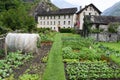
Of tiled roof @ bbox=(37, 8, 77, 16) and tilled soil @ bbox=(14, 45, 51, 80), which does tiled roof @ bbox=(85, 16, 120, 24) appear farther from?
tilled soil @ bbox=(14, 45, 51, 80)

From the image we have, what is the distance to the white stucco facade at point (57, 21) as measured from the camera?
291 feet

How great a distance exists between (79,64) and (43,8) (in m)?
88.4

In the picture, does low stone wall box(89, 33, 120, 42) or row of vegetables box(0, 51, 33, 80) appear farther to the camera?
low stone wall box(89, 33, 120, 42)

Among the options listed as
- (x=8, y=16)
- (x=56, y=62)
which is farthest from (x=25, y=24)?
(x=56, y=62)

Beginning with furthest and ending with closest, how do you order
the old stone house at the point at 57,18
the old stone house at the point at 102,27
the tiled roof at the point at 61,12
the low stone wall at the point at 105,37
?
1. the old stone house at the point at 57,18
2. the tiled roof at the point at 61,12
3. the old stone house at the point at 102,27
4. the low stone wall at the point at 105,37

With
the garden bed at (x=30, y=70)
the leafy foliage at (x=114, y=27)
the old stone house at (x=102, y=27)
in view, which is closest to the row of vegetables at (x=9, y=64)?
the garden bed at (x=30, y=70)

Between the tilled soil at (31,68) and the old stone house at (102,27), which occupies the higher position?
the old stone house at (102,27)

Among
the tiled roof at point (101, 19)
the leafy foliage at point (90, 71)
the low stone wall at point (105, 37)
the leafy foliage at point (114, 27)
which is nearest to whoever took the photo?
Answer: the leafy foliage at point (90, 71)

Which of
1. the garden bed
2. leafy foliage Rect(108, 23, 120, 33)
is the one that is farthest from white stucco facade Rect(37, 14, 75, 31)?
the garden bed

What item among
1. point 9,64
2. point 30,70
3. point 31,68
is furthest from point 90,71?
point 9,64

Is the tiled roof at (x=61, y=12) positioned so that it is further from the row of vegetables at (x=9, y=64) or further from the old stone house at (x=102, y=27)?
the row of vegetables at (x=9, y=64)

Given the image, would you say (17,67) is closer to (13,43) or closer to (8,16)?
(13,43)

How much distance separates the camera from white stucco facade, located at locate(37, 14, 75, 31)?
88787 mm

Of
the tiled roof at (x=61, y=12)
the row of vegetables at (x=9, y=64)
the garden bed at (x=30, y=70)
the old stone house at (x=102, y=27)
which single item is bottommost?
the garden bed at (x=30, y=70)
